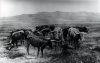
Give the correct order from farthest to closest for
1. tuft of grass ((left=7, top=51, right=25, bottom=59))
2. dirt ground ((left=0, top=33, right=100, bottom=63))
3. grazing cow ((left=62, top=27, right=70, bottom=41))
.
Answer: grazing cow ((left=62, top=27, right=70, bottom=41))
tuft of grass ((left=7, top=51, right=25, bottom=59))
dirt ground ((left=0, top=33, right=100, bottom=63))

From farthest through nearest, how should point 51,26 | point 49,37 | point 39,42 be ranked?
point 51,26, point 49,37, point 39,42

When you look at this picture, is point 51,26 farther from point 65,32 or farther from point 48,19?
point 65,32

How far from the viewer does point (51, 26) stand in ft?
9.98

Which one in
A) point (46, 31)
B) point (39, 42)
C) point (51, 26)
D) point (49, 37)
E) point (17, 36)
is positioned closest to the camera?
point (39, 42)

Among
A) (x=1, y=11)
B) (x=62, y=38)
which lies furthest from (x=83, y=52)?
(x=1, y=11)

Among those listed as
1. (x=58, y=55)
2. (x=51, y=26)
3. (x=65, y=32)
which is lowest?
(x=58, y=55)

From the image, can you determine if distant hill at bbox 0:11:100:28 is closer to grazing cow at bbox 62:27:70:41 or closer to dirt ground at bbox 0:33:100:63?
grazing cow at bbox 62:27:70:41

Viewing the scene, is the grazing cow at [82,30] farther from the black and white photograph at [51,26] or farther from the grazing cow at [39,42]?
the grazing cow at [39,42]

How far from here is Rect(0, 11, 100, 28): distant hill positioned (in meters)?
3.08

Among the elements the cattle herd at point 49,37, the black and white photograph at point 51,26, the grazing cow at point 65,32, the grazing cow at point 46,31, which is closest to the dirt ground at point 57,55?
the black and white photograph at point 51,26

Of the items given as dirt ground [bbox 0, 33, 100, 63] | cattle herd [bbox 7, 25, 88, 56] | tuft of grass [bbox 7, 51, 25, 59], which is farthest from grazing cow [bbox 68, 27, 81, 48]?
tuft of grass [bbox 7, 51, 25, 59]

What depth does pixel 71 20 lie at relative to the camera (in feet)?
10.3

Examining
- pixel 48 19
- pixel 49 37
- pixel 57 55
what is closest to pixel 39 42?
pixel 49 37

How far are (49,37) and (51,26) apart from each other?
0.32m
